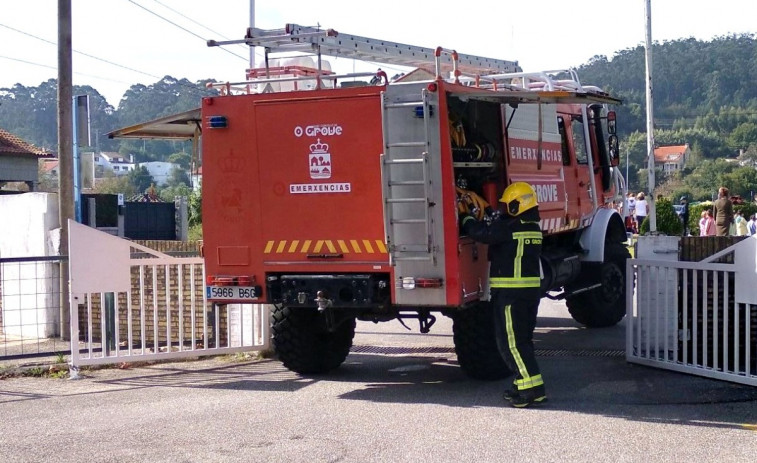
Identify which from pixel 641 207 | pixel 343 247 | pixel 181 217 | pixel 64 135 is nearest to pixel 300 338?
pixel 343 247

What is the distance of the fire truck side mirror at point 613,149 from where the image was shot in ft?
39.0

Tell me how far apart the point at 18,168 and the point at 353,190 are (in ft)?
131

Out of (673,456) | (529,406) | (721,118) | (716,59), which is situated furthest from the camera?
(716,59)

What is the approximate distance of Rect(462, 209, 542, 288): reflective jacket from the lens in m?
7.88

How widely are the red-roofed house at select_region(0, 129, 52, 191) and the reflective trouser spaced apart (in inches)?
1545

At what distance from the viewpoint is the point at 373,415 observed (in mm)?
7602

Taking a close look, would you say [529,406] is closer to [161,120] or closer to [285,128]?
[285,128]

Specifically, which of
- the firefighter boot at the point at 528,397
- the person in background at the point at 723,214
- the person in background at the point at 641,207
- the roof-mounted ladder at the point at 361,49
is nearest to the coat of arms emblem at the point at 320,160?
the roof-mounted ladder at the point at 361,49

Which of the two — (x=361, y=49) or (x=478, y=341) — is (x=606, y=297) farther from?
(x=361, y=49)

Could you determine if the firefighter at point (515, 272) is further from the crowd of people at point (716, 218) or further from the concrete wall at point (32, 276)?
the concrete wall at point (32, 276)

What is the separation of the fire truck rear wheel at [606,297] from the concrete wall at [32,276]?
21.6 ft

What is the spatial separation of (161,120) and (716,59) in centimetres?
12928

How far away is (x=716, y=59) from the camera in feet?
420

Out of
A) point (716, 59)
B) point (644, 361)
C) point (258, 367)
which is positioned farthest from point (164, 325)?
point (716, 59)
